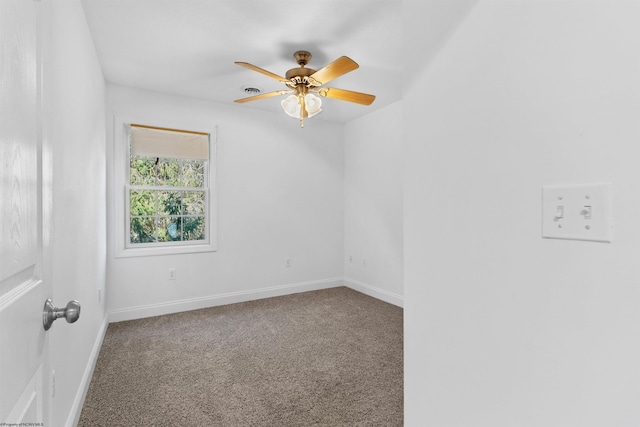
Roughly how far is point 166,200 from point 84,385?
87.2 inches

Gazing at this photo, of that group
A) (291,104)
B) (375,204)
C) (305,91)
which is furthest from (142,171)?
(375,204)

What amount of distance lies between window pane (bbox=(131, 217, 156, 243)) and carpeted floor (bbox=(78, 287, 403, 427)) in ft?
2.95

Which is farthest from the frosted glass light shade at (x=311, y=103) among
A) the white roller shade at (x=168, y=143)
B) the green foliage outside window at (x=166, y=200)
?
the green foliage outside window at (x=166, y=200)

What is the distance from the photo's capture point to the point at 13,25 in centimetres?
61

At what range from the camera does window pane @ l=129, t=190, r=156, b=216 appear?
3.71 m

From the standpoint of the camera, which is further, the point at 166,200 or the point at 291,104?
the point at 166,200

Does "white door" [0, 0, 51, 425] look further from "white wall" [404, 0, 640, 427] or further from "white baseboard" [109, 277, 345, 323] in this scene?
"white baseboard" [109, 277, 345, 323]

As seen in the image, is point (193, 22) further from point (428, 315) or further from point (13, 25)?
point (428, 315)

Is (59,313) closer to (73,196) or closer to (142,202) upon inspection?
(73,196)

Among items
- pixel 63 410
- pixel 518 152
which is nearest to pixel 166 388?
pixel 63 410

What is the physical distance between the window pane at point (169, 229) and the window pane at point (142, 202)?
153mm

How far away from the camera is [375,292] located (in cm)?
441

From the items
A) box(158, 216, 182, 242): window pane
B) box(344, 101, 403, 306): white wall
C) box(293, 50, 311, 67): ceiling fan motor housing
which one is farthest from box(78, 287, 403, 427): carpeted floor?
box(293, 50, 311, 67): ceiling fan motor housing

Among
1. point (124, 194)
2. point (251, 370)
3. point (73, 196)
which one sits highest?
point (124, 194)
